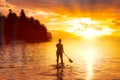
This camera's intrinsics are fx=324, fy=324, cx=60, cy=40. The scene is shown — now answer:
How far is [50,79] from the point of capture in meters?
22.4

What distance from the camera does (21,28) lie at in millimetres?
163125

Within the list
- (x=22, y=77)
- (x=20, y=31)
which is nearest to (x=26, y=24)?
(x=20, y=31)

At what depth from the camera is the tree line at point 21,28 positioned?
151 meters

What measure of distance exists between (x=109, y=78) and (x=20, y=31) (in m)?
→ 142

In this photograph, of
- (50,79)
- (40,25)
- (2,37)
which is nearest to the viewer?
(50,79)

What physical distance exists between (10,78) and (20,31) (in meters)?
142

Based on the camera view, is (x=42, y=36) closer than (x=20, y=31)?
No

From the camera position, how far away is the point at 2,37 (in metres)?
142

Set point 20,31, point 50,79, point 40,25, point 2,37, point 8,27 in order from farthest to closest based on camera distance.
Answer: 1. point 40,25
2. point 20,31
3. point 8,27
4. point 2,37
5. point 50,79

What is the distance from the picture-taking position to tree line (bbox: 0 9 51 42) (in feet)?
494

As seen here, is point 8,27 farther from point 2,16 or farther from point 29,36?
point 29,36

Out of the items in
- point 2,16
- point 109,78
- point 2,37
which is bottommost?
point 109,78

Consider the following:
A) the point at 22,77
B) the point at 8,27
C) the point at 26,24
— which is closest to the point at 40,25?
the point at 26,24

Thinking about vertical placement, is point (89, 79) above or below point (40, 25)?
below
